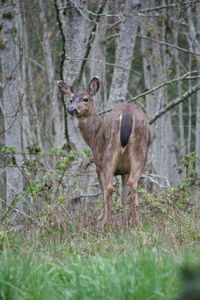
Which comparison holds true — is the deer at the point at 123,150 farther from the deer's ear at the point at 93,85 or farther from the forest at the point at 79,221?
the deer's ear at the point at 93,85

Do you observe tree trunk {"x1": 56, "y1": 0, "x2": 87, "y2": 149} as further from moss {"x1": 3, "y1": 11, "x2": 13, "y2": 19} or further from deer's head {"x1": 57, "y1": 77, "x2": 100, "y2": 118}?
moss {"x1": 3, "y1": 11, "x2": 13, "y2": 19}

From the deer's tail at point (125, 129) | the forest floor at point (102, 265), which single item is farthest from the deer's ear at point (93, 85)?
the forest floor at point (102, 265)

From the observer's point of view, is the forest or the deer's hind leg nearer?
the forest

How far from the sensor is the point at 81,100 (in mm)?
9203

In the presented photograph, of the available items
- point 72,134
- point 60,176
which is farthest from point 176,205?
point 72,134

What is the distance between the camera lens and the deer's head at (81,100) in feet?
29.7

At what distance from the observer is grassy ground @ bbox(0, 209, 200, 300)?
3.54 m

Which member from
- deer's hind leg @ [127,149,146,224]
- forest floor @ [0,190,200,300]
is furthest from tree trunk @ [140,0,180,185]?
forest floor @ [0,190,200,300]

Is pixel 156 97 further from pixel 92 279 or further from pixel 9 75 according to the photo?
pixel 92 279

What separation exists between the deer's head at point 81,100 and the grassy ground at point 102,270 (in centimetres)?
319

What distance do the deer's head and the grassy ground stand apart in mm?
3190

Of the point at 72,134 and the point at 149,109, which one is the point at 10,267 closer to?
the point at 72,134

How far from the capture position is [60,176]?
8.53m

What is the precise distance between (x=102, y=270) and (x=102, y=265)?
137 millimetres
